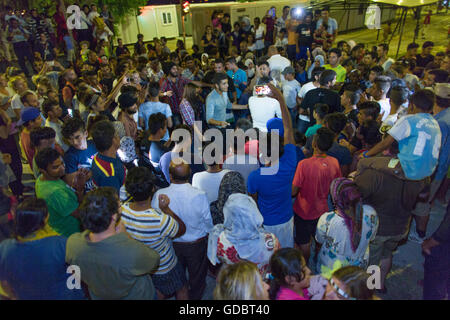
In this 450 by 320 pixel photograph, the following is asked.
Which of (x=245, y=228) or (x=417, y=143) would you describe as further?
(x=417, y=143)

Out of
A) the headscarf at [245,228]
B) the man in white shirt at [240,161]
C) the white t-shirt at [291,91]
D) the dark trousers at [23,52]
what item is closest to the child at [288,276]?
the headscarf at [245,228]

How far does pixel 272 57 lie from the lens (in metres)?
7.36

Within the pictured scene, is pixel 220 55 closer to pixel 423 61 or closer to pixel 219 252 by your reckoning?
pixel 423 61

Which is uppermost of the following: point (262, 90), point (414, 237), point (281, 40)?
point (281, 40)

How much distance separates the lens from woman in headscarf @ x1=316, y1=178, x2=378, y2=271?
2.52 m

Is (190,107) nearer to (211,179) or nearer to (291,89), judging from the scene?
(291,89)

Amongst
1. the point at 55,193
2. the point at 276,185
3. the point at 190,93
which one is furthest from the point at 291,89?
the point at 55,193

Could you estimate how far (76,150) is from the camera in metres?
3.40

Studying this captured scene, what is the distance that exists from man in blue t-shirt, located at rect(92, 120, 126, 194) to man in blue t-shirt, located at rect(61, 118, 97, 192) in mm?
218

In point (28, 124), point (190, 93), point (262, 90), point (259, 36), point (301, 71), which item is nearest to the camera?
point (28, 124)

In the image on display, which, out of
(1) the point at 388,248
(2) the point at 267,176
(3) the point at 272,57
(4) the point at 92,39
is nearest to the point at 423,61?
(3) the point at 272,57

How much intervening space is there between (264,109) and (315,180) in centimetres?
185

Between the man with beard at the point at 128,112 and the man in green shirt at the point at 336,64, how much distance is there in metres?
4.24

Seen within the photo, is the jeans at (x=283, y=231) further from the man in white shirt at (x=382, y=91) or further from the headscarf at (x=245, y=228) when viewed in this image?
the man in white shirt at (x=382, y=91)
